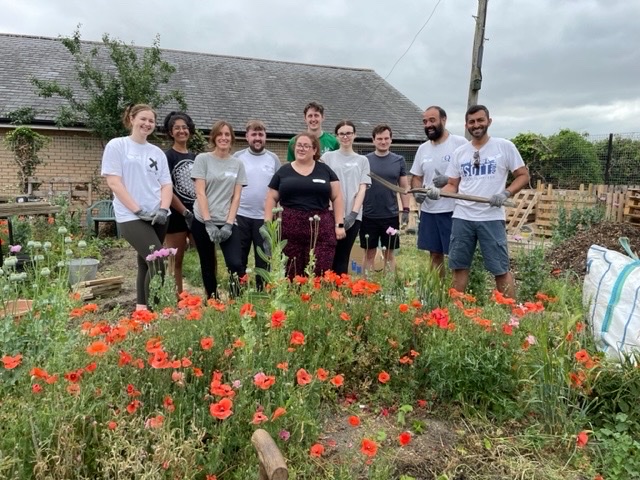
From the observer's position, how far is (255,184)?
4.38 m

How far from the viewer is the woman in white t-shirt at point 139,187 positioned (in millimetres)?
3686

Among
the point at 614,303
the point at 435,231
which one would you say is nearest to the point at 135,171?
the point at 435,231

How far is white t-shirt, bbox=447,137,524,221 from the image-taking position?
3953 millimetres

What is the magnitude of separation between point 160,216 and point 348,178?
1.70 meters

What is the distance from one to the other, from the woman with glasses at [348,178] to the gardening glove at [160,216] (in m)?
1.51

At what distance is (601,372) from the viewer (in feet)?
7.71

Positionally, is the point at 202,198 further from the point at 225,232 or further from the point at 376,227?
the point at 376,227

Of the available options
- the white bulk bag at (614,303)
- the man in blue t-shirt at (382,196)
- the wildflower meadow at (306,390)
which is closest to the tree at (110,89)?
the man in blue t-shirt at (382,196)

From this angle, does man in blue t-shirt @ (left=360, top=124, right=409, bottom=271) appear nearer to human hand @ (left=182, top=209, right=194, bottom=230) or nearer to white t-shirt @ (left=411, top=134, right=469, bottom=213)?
white t-shirt @ (left=411, top=134, right=469, bottom=213)

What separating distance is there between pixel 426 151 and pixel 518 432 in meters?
3.08

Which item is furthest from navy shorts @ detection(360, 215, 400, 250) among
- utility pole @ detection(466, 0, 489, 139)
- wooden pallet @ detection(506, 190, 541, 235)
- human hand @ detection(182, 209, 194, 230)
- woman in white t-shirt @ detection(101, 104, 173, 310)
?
wooden pallet @ detection(506, 190, 541, 235)

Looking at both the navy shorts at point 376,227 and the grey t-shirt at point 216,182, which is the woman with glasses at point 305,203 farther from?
the navy shorts at point 376,227

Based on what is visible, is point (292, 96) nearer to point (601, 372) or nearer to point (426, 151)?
point (426, 151)

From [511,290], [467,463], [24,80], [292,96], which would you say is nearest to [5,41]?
[24,80]
